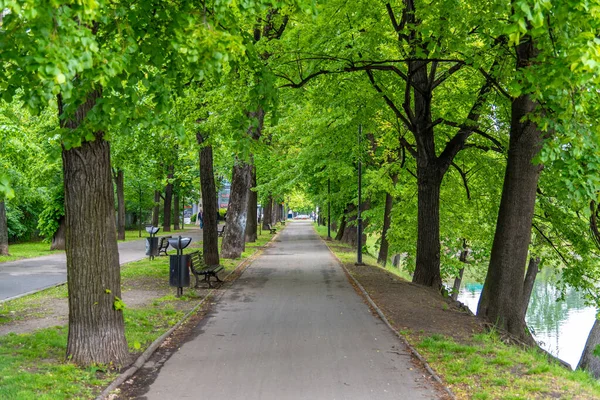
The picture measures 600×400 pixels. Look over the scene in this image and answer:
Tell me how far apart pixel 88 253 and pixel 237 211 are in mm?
16120

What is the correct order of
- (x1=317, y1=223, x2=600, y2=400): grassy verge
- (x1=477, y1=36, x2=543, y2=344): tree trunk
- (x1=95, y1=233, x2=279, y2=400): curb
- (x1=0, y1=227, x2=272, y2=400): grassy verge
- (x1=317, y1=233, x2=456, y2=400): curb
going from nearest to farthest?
(x1=0, y1=227, x2=272, y2=400): grassy verge < (x1=95, y1=233, x2=279, y2=400): curb < (x1=317, y1=223, x2=600, y2=400): grassy verge < (x1=317, y1=233, x2=456, y2=400): curb < (x1=477, y1=36, x2=543, y2=344): tree trunk

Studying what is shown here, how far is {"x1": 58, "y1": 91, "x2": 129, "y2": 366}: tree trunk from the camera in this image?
752cm

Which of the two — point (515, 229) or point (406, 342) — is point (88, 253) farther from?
point (515, 229)

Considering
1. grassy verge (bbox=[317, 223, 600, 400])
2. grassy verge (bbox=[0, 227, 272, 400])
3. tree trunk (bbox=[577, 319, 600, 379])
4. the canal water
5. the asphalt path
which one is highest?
the asphalt path

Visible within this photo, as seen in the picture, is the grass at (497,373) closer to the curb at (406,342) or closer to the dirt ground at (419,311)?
the curb at (406,342)

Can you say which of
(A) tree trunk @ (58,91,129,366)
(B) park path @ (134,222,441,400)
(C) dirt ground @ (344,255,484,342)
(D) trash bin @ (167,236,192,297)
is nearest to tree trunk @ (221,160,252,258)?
(C) dirt ground @ (344,255,484,342)

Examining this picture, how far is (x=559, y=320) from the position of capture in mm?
28078

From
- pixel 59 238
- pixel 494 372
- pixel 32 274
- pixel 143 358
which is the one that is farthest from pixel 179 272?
pixel 59 238

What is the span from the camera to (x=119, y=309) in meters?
7.80

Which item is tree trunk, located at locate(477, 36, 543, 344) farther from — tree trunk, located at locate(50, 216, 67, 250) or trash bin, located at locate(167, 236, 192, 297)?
tree trunk, located at locate(50, 216, 67, 250)

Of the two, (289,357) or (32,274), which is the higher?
(32,274)

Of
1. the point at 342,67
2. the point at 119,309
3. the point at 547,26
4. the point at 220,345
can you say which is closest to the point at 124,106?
the point at 119,309

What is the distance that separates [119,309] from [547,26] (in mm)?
6443

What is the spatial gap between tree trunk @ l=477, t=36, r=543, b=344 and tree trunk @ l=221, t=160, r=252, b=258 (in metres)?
12.7
